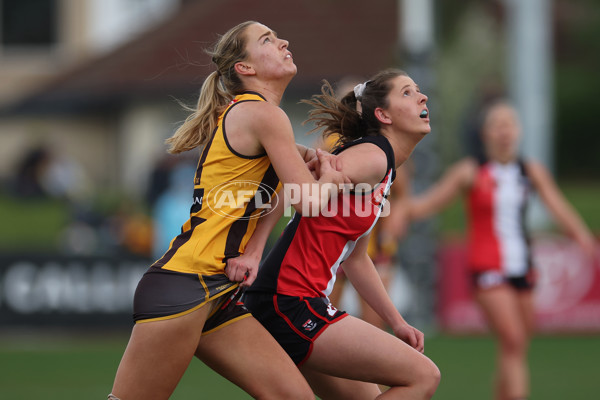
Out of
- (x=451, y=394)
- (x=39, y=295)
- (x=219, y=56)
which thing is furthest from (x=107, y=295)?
(x=219, y=56)

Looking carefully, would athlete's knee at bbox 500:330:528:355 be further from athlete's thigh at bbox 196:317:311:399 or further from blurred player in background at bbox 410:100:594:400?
athlete's thigh at bbox 196:317:311:399

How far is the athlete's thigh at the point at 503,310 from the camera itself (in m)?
7.10

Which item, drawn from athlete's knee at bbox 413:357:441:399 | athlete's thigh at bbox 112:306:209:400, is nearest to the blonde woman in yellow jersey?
athlete's thigh at bbox 112:306:209:400

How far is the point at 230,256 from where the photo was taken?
435 cm

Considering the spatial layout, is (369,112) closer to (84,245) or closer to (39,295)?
(39,295)

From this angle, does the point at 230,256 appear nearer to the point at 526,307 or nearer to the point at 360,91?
the point at 360,91

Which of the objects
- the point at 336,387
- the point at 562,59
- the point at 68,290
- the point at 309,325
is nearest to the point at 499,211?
the point at 336,387

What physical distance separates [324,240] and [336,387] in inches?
28.2

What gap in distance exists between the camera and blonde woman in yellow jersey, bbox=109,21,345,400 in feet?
13.8

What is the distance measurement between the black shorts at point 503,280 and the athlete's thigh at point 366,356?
3.06 m

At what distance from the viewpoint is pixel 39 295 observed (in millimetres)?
11766

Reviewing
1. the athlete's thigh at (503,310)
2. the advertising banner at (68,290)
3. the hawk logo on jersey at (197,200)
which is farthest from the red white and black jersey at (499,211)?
the advertising banner at (68,290)

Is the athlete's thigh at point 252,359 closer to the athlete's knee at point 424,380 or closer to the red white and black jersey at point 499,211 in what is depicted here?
the athlete's knee at point 424,380

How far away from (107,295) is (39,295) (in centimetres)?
82
